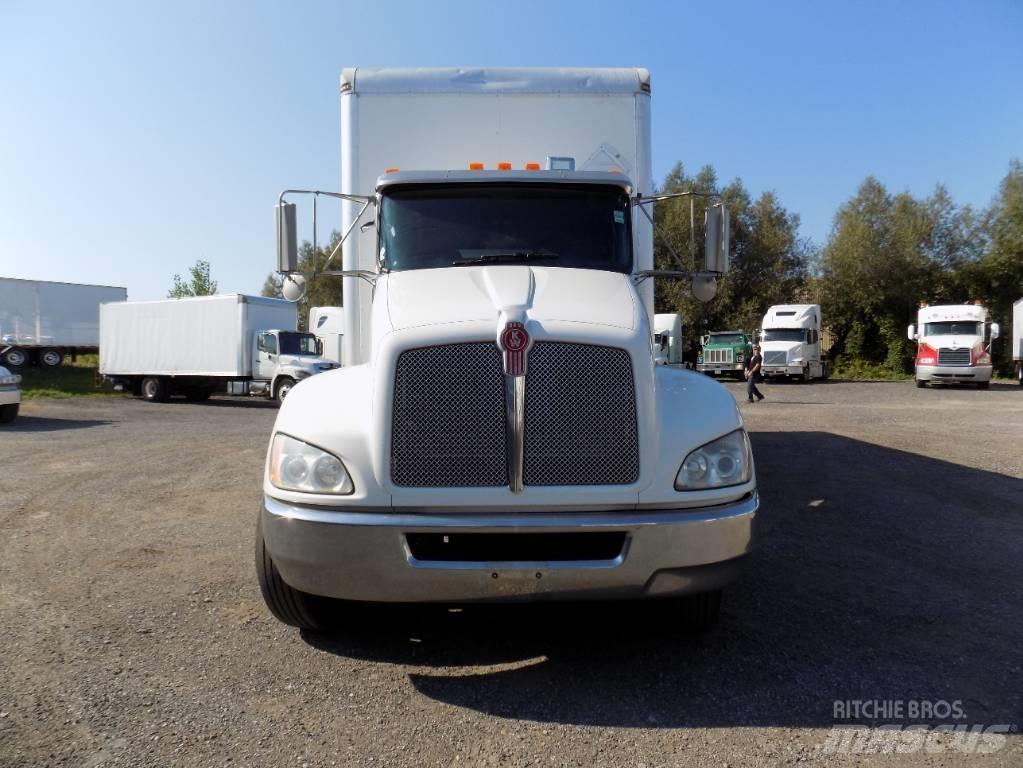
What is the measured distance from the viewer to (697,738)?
295cm

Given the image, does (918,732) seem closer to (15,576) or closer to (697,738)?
(697,738)

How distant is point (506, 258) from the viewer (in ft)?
15.5

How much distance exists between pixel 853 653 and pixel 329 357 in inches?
981

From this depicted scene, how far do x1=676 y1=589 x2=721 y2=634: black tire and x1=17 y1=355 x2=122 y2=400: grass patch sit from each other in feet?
82.2

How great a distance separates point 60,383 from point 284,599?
31.2 meters

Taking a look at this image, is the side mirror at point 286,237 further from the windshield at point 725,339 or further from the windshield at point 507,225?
the windshield at point 725,339

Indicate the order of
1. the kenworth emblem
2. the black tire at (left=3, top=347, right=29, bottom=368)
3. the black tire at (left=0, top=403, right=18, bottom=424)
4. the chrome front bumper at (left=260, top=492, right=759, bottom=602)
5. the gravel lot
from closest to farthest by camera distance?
the gravel lot, the chrome front bumper at (left=260, top=492, right=759, bottom=602), the kenworth emblem, the black tire at (left=0, top=403, right=18, bottom=424), the black tire at (left=3, top=347, right=29, bottom=368)

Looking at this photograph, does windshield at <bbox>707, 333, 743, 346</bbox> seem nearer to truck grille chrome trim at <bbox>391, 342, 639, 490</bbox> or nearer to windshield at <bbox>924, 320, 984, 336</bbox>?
windshield at <bbox>924, 320, 984, 336</bbox>

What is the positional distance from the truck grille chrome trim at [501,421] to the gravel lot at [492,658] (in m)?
0.93

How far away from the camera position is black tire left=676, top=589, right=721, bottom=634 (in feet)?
12.2

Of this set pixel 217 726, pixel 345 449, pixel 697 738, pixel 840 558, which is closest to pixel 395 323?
pixel 345 449

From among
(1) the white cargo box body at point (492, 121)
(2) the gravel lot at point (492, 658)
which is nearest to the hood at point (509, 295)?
(2) the gravel lot at point (492, 658)

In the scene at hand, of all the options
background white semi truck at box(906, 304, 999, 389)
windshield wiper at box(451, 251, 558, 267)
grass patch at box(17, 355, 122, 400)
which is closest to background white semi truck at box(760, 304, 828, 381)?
background white semi truck at box(906, 304, 999, 389)

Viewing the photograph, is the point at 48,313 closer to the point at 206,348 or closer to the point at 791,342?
the point at 206,348
